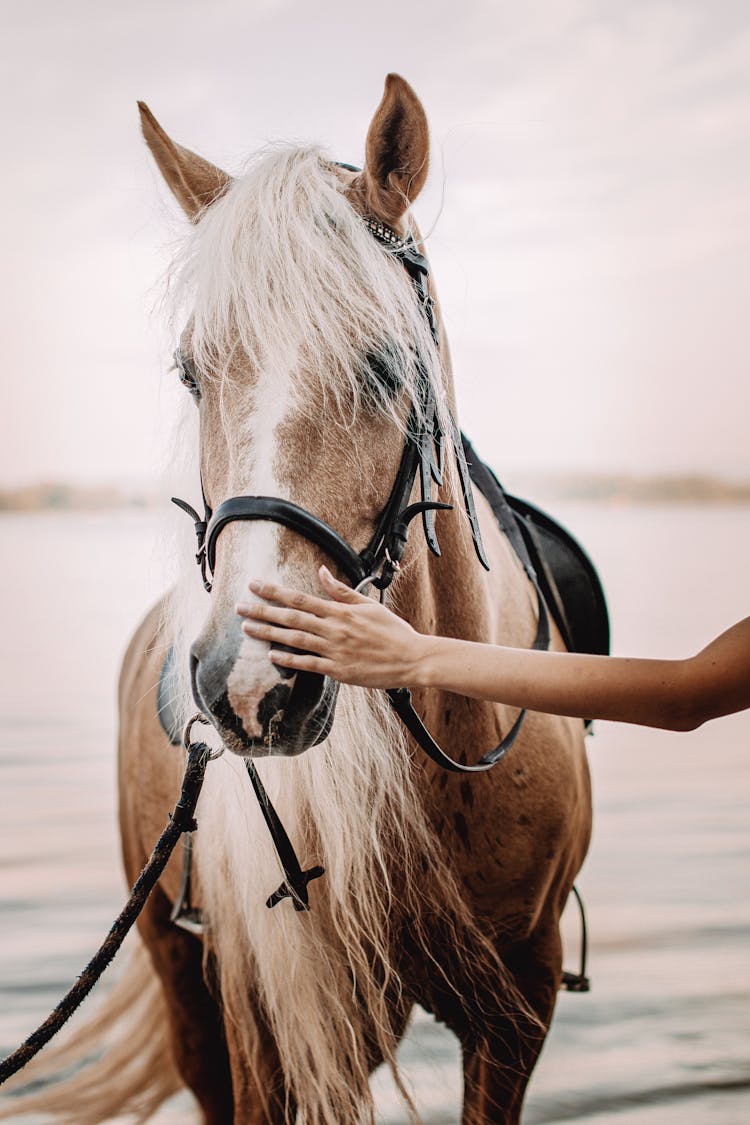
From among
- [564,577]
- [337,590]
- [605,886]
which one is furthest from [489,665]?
[605,886]

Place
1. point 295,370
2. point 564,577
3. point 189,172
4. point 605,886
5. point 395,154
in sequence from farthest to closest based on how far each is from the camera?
point 605,886
point 564,577
point 189,172
point 395,154
point 295,370

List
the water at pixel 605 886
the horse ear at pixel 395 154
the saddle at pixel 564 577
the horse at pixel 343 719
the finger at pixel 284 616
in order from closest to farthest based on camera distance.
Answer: the finger at pixel 284 616, the horse at pixel 343 719, the horse ear at pixel 395 154, the saddle at pixel 564 577, the water at pixel 605 886

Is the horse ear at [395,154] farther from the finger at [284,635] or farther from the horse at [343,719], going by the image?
the finger at [284,635]

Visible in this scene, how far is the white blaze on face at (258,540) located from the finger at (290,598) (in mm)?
21

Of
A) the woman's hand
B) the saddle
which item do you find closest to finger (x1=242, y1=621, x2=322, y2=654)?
the woman's hand

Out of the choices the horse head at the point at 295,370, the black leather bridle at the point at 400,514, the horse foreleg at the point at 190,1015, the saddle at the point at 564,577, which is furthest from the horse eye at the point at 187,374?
the horse foreleg at the point at 190,1015

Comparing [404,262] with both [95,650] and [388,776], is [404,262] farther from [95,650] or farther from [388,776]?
[95,650]

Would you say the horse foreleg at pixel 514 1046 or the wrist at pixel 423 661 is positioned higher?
the wrist at pixel 423 661

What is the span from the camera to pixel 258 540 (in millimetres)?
1006

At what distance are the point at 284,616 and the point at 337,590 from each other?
0.07 m

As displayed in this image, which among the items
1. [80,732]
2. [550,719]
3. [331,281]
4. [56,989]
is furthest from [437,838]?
[80,732]

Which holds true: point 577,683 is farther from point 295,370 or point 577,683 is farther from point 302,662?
point 295,370

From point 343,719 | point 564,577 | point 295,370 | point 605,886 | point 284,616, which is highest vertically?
point 295,370

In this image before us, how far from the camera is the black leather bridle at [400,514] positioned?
1026 millimetres
